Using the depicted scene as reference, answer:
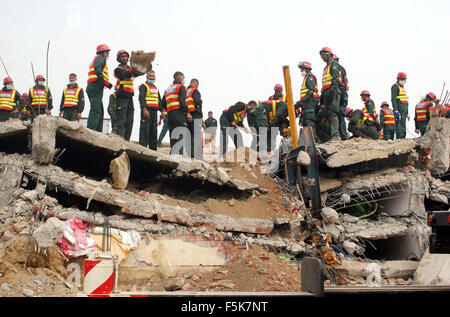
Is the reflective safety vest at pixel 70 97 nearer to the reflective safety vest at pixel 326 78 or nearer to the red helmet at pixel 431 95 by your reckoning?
the reflective safety vest at pixel 326 78

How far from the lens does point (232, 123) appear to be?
12117 mm

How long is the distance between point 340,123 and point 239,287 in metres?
6.04

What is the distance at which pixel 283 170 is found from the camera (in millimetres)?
10695

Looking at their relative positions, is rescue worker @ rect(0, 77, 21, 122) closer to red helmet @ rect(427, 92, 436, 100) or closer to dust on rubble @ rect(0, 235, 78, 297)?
dust on rubble @ rect(0, 235, 78, 297)

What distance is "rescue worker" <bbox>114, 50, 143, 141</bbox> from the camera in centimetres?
909

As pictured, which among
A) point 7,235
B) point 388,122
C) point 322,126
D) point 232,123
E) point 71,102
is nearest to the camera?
point 7,235

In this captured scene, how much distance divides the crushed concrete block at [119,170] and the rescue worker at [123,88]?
5.50 ft

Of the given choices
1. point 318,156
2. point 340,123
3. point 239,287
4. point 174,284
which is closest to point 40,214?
point 174,284

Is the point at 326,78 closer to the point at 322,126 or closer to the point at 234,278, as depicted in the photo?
the point at 322,126

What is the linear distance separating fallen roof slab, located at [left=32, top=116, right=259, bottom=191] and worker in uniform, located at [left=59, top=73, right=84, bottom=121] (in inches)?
115

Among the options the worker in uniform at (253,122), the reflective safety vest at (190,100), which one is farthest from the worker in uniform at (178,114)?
the worker in uniform at (253,122)

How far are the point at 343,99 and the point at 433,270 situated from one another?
→ 438 cm

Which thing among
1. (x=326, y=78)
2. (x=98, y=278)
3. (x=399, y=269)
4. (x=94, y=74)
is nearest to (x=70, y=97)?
(x=94, y=74)

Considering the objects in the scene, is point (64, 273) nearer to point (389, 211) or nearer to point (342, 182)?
point (342, 182)
